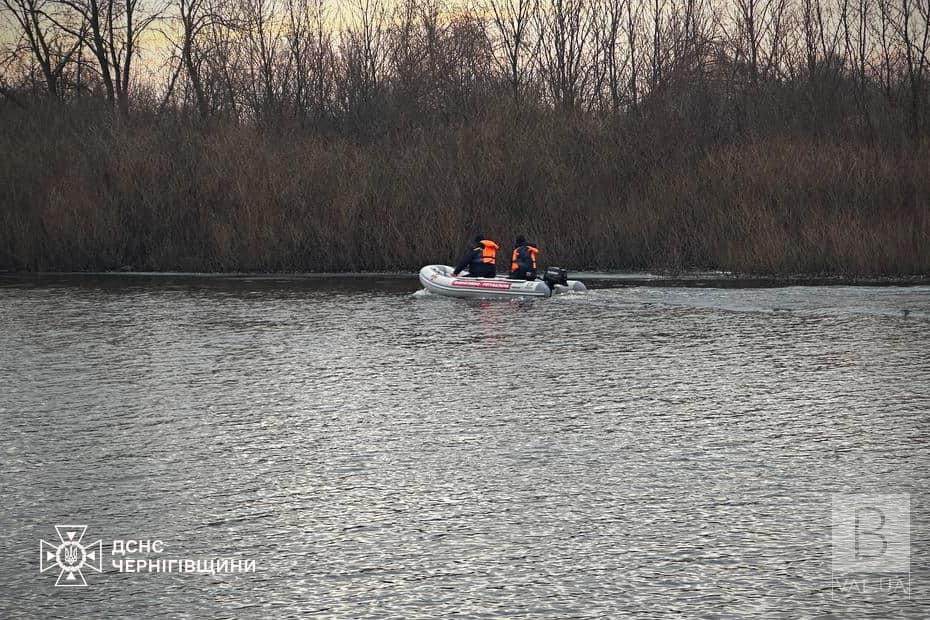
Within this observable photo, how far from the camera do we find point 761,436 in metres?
9.95

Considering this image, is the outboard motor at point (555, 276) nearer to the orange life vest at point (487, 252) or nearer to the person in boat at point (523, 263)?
the person in boat at point (523, 263)

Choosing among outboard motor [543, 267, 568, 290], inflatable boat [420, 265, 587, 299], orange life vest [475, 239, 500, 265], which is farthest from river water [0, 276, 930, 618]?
orange life vest [475, 239, 500, 265]

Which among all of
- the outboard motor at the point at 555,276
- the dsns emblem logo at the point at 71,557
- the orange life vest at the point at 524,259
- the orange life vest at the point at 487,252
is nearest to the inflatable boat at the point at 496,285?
the outboard motor at the point at 555,276

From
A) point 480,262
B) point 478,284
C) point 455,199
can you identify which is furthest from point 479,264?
point 455,199

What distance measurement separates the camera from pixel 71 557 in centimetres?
659

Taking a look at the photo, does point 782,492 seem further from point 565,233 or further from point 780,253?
point 565,233

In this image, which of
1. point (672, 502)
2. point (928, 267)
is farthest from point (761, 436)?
point (928, 267)

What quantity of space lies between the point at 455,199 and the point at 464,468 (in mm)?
27824

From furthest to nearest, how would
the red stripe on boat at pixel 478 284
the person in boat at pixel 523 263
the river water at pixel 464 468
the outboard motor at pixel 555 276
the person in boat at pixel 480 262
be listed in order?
1. the person in boat at pixel 480 262
2. the person in boat at pixel 523 263
3. the red stripe on boat at pixel 478 284
4. the outboard motor at pixel 555 276
5. the river water at pixel 464 468

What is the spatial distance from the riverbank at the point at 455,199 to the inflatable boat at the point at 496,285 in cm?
737

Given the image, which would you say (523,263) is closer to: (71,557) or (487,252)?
(487,252)

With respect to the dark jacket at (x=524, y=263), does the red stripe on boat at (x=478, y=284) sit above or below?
below

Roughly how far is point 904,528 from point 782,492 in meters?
1.01

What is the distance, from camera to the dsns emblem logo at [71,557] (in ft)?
20.6
